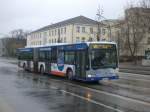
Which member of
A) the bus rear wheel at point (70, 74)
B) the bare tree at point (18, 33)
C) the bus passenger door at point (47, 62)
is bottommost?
the bus rear wheel at point (70, 74)

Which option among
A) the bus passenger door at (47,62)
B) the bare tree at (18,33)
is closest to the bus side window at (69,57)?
the bus passenger door at (47,62)

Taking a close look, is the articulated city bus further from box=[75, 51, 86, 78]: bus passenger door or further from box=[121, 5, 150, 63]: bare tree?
box=[121, 5, 150, 63]: bare tree

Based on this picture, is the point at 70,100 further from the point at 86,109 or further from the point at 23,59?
the point at 23,59

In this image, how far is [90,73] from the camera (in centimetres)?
2061

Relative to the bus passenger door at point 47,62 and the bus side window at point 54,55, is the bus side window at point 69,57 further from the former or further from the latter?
the bus passenger door at point 47,62

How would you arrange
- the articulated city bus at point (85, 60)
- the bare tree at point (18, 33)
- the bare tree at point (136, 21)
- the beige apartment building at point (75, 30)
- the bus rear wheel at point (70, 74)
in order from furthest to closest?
1. the bare tree at point (18, 33)
2. the beige apartment building at point (75, 30)
3. the bare tree at point (136, 21)
4. the bus rear wheel at point (70, 74)
5. the articulated city bus at point (85, 60)

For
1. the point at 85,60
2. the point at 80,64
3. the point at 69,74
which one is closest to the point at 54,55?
the point at 69,74

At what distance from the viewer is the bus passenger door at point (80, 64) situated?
2128 centimetres

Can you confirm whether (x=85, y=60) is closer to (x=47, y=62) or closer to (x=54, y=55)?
(x=54, y=55)

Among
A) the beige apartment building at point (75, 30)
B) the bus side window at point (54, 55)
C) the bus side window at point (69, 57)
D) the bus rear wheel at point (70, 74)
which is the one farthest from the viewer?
the beige apartment building at point (75, 30)

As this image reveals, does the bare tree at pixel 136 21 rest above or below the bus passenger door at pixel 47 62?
above

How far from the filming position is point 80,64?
71.2 feet

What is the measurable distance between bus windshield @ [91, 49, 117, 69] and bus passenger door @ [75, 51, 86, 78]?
0.79 meters

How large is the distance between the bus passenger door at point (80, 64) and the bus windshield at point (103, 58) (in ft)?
2.60
